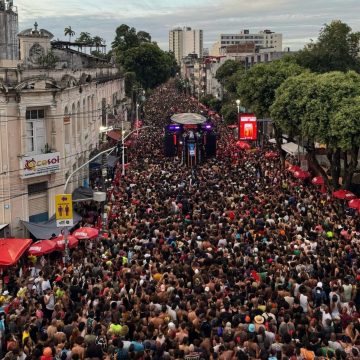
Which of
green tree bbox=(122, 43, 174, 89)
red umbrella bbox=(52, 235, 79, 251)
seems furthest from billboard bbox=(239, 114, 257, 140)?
green tree bbox=(122, 43, 174, 89)

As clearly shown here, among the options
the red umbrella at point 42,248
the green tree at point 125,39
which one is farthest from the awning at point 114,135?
the green tree at point 125,39

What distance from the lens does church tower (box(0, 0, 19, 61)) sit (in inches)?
1793

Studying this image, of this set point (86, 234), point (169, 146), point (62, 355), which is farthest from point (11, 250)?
point (169, 146)

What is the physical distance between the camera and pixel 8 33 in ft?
151

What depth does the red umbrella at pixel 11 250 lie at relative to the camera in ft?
65.3

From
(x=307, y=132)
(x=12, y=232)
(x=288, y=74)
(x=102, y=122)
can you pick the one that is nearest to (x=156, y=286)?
(x=12, y=232)

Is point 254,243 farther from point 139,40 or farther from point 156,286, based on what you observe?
point 139,40

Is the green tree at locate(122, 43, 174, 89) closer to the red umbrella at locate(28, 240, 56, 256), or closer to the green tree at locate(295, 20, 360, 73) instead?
the green tree at locate(295, 20, 360, 73)

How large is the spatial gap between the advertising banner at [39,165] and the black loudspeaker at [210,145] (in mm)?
22634

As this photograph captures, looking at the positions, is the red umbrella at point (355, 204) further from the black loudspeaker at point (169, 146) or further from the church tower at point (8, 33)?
the church tower at point (8, 33)

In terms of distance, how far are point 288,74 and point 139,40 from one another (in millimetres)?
68249

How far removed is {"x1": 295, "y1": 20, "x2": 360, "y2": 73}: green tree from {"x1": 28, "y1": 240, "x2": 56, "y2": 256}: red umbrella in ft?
129

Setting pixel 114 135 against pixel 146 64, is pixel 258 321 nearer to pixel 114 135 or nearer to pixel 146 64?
pixel 114 135

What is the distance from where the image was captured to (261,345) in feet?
40.7
